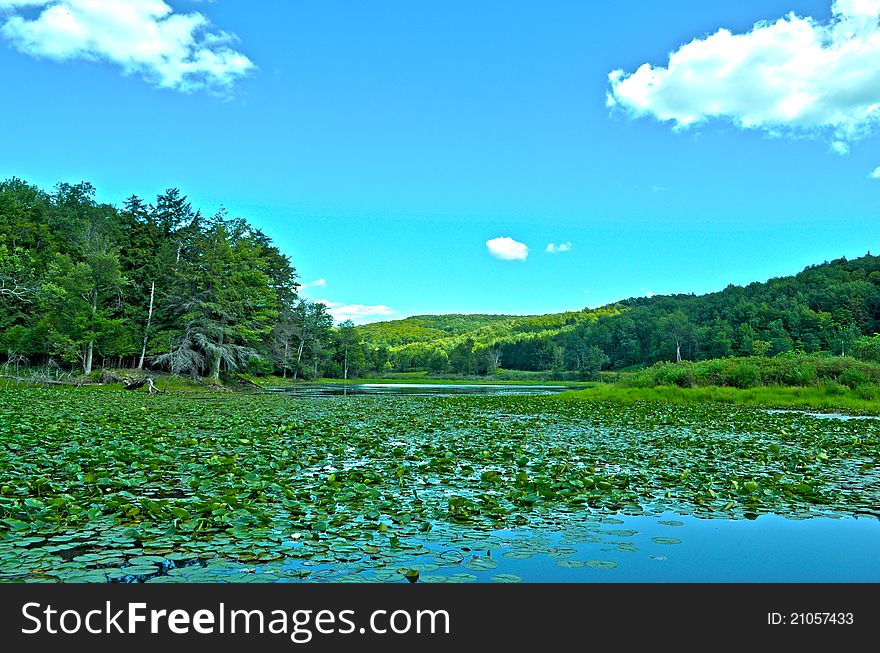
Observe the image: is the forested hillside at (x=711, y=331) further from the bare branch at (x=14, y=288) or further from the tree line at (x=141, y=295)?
the bare branch at (x=14, y=288)

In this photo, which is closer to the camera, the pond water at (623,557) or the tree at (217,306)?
the pond water at (623,557)

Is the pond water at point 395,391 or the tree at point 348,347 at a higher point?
the tree at point 348,347

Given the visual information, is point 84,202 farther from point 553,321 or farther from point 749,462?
point 553,321

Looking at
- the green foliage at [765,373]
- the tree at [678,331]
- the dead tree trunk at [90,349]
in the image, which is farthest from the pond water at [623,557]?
the tree at [678,331]

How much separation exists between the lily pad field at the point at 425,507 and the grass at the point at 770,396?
11472 mm

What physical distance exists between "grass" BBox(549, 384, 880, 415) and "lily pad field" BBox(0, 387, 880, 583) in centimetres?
1147

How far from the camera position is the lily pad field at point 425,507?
4.36 metres

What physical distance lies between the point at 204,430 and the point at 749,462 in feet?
38.4

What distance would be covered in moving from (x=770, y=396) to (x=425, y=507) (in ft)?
77.9
